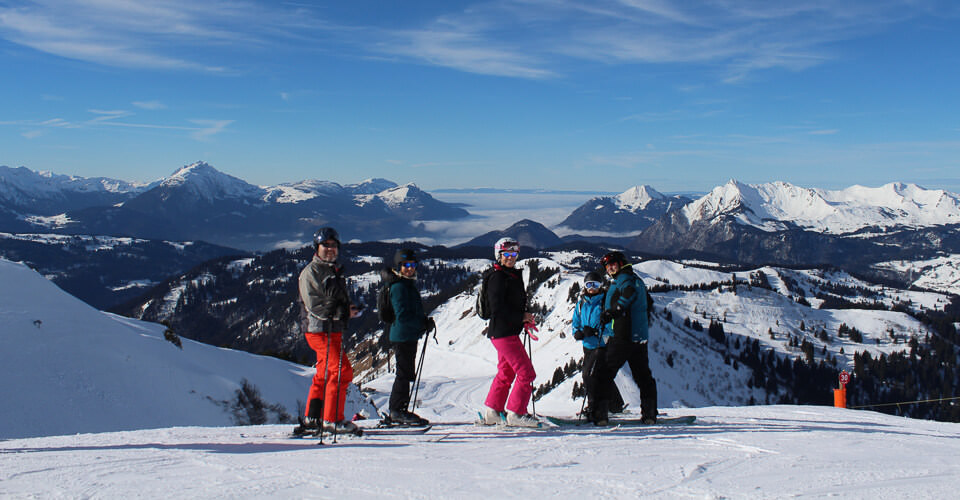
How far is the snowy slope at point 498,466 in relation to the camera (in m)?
6.26

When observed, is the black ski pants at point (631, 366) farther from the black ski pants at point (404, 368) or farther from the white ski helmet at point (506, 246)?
the black ski pants at point (404, 368)

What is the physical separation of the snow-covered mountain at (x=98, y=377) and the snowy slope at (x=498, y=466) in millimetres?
9880

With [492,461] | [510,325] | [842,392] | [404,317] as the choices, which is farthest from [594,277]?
[842,392]

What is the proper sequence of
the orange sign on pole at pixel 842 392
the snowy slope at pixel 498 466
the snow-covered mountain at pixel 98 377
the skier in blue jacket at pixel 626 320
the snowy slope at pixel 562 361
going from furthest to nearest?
1. the snowy slope at pixel 562 361
2. the orange sign on pole at pixel 842 392
3. the snow-covered mountain at pixel 98 377
4. the skier in blue jacket at pixel 626 320
5. the snowy slope at pixel 498 466

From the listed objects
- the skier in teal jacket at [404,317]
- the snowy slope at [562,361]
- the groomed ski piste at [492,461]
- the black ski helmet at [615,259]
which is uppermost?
the black ski helmet at [615,259]

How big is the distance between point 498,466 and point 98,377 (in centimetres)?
1983

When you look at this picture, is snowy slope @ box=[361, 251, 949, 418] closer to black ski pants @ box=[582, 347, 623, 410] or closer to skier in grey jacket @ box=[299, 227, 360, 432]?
black ski pants @ box=[582, 347, 623, 410]

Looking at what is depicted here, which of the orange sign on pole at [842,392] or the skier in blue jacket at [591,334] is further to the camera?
the orange sign on pole at [842,392]

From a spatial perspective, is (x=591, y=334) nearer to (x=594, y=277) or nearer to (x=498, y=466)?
(x=594, y=277)

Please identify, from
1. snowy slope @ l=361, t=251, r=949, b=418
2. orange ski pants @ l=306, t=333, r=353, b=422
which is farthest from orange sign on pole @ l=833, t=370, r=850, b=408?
snowy slope @ l=361, t=251, r=949, b=418

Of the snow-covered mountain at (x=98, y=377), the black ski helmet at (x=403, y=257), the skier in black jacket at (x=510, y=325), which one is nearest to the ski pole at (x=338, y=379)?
the black ski helmet at (x=403, y=257)

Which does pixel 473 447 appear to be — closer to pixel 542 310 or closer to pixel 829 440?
pixel 829 440

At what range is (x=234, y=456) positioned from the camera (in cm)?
806

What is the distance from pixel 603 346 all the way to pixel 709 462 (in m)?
4.59
